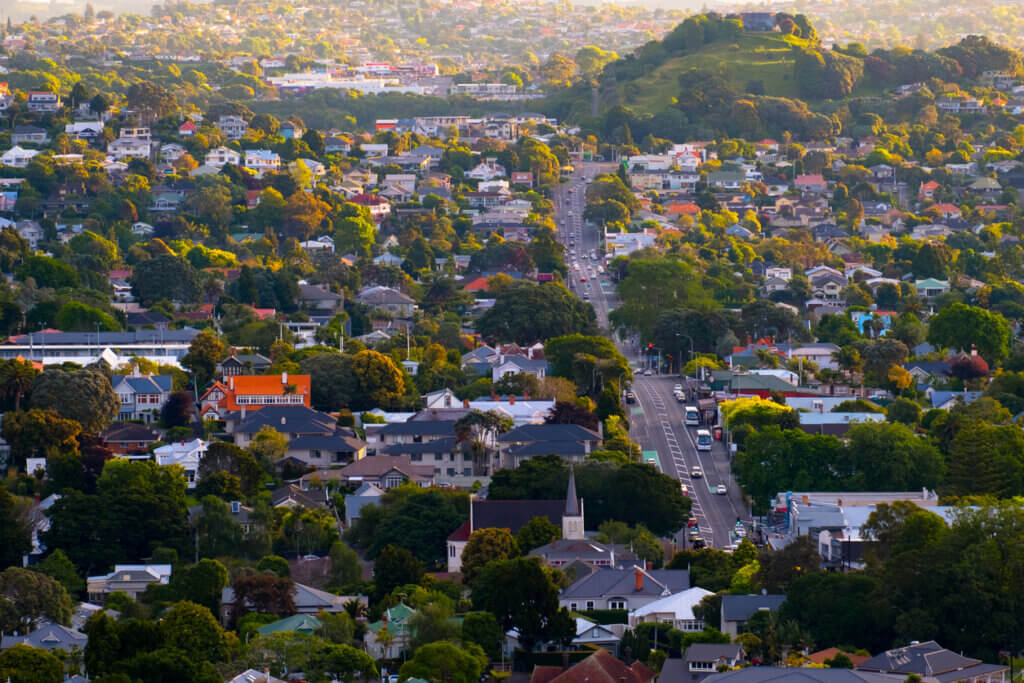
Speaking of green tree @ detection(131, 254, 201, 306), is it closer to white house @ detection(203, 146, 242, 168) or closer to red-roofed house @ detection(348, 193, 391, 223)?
red-roofed house @ detection(348, 193, 391, 223)

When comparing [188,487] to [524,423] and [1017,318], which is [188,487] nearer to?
[524,423]

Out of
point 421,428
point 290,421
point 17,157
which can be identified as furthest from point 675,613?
point 17,157

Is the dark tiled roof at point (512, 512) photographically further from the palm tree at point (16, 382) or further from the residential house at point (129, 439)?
the palm tree at point (16, 382)

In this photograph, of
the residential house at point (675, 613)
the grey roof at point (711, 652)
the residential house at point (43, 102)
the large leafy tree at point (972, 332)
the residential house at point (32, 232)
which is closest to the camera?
the grey roof at point (711, 652)

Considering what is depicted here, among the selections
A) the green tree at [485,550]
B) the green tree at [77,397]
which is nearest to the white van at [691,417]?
the green tree at [77,397]

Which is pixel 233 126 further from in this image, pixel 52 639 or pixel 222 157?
pixel 52 639

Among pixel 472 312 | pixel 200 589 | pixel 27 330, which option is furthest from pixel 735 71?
pixel 200 589
